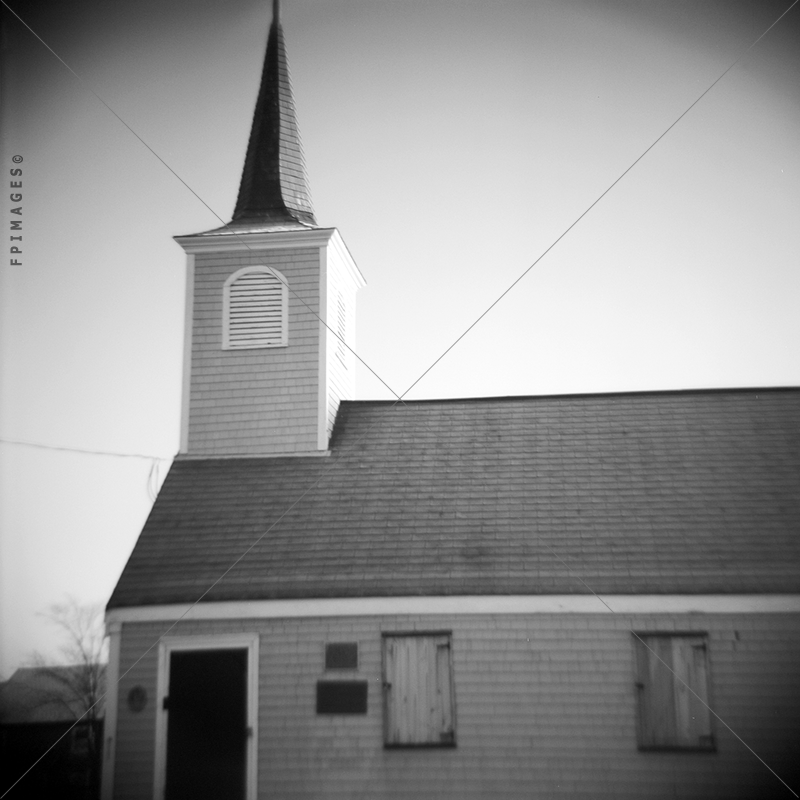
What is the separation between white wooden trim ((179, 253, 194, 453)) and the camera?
40.3 ft

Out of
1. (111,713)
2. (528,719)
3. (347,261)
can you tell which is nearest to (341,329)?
(347,261)

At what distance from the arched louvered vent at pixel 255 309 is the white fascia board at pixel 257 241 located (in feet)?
1.25

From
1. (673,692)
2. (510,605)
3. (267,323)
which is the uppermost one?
(267,323)

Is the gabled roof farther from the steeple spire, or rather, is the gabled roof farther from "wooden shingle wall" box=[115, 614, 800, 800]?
the steeple spire

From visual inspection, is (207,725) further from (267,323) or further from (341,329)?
(341,329)

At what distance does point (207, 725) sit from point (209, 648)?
832 millimetres

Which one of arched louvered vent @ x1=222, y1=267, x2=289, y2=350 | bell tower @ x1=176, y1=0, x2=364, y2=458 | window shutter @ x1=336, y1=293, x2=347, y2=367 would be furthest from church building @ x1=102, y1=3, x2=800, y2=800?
window shutter @ x1=336, y1=293, x2=347, y2=367

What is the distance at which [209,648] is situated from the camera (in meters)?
9.73

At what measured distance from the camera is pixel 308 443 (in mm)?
12023

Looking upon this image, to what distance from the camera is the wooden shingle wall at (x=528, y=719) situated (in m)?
8.97

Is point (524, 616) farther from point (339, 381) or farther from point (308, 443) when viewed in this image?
point (339, 381)

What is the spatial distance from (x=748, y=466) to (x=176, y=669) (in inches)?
300

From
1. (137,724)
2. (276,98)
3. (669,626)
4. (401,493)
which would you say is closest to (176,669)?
(137,724)

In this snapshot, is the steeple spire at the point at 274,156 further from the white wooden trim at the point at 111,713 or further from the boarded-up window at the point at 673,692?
the boarded-up window at the point at 673,692
